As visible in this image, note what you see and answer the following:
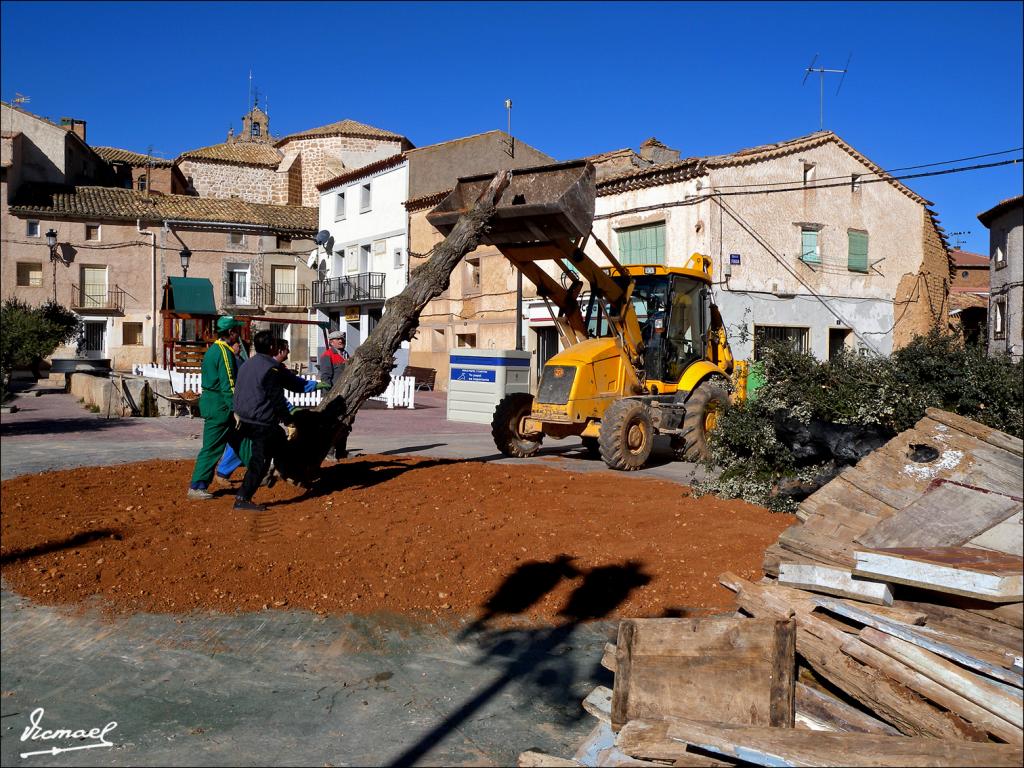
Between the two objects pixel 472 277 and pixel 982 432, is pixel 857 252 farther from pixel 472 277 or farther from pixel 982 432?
pixel 982 432

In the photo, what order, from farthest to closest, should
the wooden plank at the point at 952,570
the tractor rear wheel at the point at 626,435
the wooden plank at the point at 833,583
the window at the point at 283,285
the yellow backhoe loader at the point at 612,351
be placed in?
1. the window at the point at 283,285
2. the tractor rear wheel at the point at 626,435
3. the yellow backhoe loader at the point at 612,351
4. the wooden plank at the point at 833,583
5. the wooden plank at the point at 952,570

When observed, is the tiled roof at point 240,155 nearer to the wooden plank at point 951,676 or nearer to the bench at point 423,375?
the bench at point 423,375

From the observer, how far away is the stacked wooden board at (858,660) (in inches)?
119

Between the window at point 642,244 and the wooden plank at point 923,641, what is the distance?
71.9 feet

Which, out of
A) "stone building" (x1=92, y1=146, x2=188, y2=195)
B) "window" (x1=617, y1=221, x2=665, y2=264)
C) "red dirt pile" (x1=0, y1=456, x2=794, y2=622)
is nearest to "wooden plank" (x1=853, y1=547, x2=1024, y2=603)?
"red dirt pile" (x1=0, y1=456, x2=794, y2=622)

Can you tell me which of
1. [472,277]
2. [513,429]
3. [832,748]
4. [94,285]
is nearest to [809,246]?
[472,277]

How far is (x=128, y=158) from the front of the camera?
51438 millimetres

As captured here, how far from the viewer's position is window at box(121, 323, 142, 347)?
4200 cm

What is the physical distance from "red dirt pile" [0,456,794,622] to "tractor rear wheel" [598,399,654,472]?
212 centimetres

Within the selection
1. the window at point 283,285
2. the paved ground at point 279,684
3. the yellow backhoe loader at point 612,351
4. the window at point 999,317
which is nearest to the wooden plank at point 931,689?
the paved ground at point 279,684

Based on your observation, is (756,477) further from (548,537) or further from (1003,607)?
(1003,607)

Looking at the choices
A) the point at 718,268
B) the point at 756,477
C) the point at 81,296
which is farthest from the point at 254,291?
the point at 756,477

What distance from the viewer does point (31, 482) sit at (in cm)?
222

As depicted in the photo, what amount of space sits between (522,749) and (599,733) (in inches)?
12.2
